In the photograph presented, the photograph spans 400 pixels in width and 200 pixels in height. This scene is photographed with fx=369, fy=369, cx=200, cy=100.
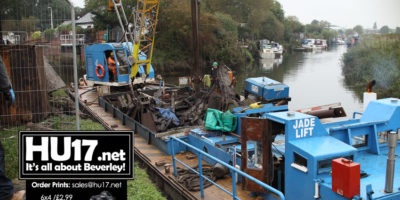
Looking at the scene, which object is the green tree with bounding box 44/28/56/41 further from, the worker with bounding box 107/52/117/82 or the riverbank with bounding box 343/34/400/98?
the riverbank with bounding box 343/34/400/98

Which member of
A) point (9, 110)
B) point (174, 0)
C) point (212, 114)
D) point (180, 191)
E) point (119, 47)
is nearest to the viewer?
point (180, 191)

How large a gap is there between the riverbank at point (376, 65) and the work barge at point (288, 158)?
16857mm

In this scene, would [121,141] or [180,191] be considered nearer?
[121,141]

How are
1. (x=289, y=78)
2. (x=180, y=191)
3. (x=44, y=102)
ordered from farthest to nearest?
(x=289, y=78) → (x=44, y=102) → (x=180, y=191)

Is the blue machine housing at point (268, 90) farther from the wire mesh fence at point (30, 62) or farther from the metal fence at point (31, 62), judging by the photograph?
the metal fence at point (31, 62)

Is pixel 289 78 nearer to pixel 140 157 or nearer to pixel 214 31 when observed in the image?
pixel 214 31

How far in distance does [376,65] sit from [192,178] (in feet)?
76.7

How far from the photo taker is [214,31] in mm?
46938

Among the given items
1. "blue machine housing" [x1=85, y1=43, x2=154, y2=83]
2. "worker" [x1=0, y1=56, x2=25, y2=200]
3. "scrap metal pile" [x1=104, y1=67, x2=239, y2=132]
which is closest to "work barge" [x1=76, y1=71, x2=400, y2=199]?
"scrap metal pile" [x1=104, y1=67, x2=239, y2=132]

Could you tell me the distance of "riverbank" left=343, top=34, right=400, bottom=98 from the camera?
77.4 ft

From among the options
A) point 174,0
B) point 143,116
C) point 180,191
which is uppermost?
point 174,0

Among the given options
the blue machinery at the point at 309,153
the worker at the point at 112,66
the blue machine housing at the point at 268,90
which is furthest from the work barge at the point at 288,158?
the worker at the point at 112,66

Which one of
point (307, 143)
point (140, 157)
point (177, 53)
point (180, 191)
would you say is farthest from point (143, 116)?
point (177, 53)

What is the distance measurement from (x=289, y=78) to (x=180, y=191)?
1238 inches
